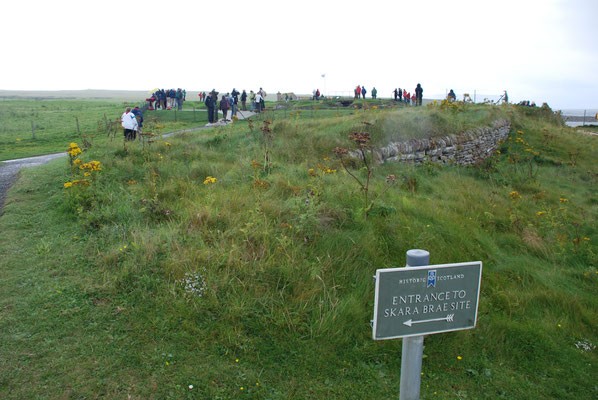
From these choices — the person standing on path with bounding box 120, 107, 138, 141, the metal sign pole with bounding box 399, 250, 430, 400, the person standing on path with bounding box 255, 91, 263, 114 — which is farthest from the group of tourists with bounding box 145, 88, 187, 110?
the metal sign pole with bounding box 399, 250, 430, 400

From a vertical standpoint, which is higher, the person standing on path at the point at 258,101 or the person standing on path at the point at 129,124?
the person standing on path at the point at 258,101

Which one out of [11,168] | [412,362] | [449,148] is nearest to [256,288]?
[412,362]

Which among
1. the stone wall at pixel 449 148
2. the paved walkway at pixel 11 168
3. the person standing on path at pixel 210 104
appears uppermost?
the person standing on path at pixel 210 104

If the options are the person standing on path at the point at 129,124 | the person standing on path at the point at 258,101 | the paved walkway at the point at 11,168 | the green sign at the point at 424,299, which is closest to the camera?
the green sign at the point at 424,299

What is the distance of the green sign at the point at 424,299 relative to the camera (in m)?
2.38

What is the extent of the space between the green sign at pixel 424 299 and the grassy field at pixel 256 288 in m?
1.55

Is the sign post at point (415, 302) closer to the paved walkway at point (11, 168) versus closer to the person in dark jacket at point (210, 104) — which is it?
the paved walkway at point (11, 168)

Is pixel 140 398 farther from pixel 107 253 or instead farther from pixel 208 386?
pixel 107 253

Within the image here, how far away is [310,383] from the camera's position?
3729 millimetres

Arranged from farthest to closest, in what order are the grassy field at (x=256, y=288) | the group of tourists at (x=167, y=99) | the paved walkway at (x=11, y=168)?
1. the group of tourists at (x=167, y=99)
2. the paved walkway at (x=11, y=168)
3. the grassy field at (x=256, y=288)

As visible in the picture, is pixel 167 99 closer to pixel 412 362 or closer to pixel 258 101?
pixel 258 101

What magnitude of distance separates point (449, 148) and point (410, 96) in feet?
78.0

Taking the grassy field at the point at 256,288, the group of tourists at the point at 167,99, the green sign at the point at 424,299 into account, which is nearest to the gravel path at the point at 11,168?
the grassy field at the point at 256,288

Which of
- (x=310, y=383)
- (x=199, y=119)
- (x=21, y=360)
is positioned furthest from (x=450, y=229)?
(x=199, y=119)
